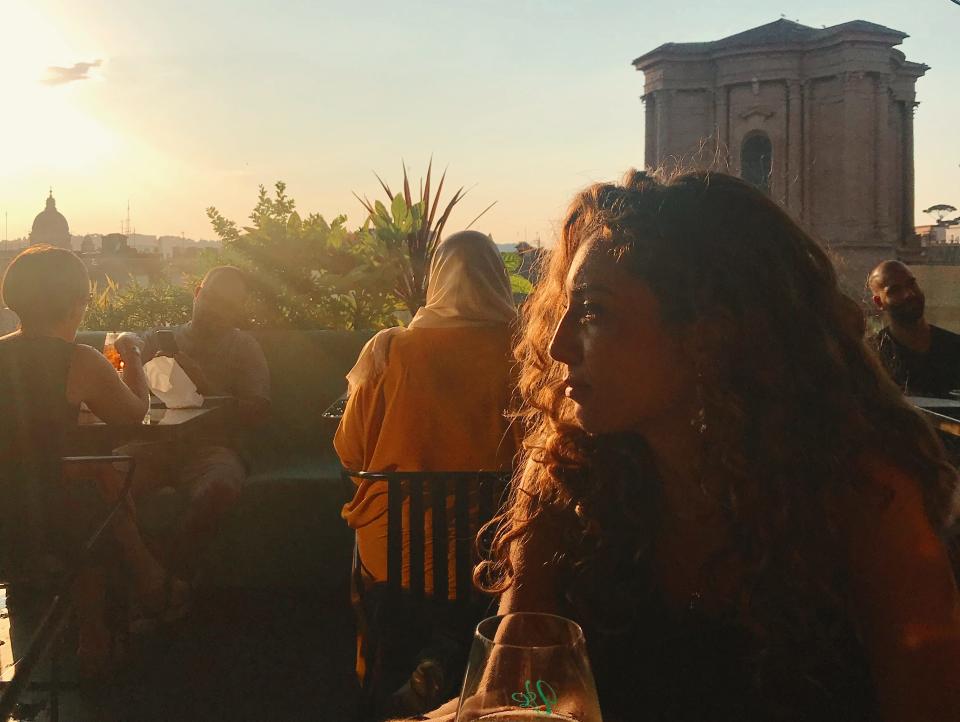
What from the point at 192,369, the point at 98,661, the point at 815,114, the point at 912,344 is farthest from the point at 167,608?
the point at 815,114

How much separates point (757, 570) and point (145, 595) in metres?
3.50

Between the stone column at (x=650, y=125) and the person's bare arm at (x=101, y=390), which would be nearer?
the person's bare arm at (x=101, y=390)

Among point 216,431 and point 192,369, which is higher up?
point 192,369

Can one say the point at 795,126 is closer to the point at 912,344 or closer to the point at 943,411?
the point at 912,344

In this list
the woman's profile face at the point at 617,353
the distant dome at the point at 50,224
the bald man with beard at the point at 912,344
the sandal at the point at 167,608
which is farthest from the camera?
the distant dome at the point at 50,224

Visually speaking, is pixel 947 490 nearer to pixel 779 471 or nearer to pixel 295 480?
pixel 779 471

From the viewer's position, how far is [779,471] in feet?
4.48

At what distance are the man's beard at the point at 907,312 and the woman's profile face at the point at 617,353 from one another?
443 cm

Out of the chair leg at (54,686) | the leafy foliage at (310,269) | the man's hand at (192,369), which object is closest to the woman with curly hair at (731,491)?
the chair leg at (54,686)

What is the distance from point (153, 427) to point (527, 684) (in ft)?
11.3

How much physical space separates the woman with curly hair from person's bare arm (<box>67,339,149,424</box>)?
2566 mm

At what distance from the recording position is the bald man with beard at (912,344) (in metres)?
5.32

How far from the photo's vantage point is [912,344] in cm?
539

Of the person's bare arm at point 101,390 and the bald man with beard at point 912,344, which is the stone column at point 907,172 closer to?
the bald man with beard at point 912,344
